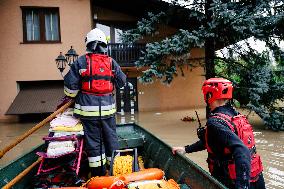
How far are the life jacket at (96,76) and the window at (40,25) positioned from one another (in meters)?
12.1

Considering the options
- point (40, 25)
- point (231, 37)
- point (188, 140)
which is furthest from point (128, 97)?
point (188, 140)

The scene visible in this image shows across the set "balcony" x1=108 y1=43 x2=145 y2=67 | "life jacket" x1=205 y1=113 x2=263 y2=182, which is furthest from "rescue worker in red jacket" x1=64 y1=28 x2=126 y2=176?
"balcony" x1=108 y1=43 x2=145 y2=67

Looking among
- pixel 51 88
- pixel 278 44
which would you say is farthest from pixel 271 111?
pixel 51 88

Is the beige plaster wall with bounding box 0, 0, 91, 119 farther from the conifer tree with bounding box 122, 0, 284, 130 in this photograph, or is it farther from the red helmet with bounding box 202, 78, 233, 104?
the red helmet with bounding box 202, 78, 233, 104

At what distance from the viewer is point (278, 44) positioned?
10.6 meters

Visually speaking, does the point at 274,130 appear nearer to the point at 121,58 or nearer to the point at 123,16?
the point at 121,58

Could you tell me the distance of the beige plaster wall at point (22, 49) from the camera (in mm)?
14414

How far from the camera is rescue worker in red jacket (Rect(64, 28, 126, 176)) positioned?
3.51 metres

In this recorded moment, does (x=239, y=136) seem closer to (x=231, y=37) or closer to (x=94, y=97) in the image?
(x=94, y=97)

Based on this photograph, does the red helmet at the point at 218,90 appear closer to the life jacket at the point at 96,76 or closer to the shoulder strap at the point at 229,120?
the shoulder strap at the point at 229,120

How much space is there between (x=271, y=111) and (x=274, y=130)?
27.2 inches

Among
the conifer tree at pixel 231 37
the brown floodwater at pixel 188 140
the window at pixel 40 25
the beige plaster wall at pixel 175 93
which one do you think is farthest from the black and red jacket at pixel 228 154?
the beige plaster wall at pixel 175 93

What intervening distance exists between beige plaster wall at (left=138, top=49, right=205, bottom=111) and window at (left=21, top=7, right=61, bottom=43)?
227 inches

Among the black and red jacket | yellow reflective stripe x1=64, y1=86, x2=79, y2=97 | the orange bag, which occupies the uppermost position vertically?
yellow reflective stripe x1=64, y1=86, x2=79, y2=97
